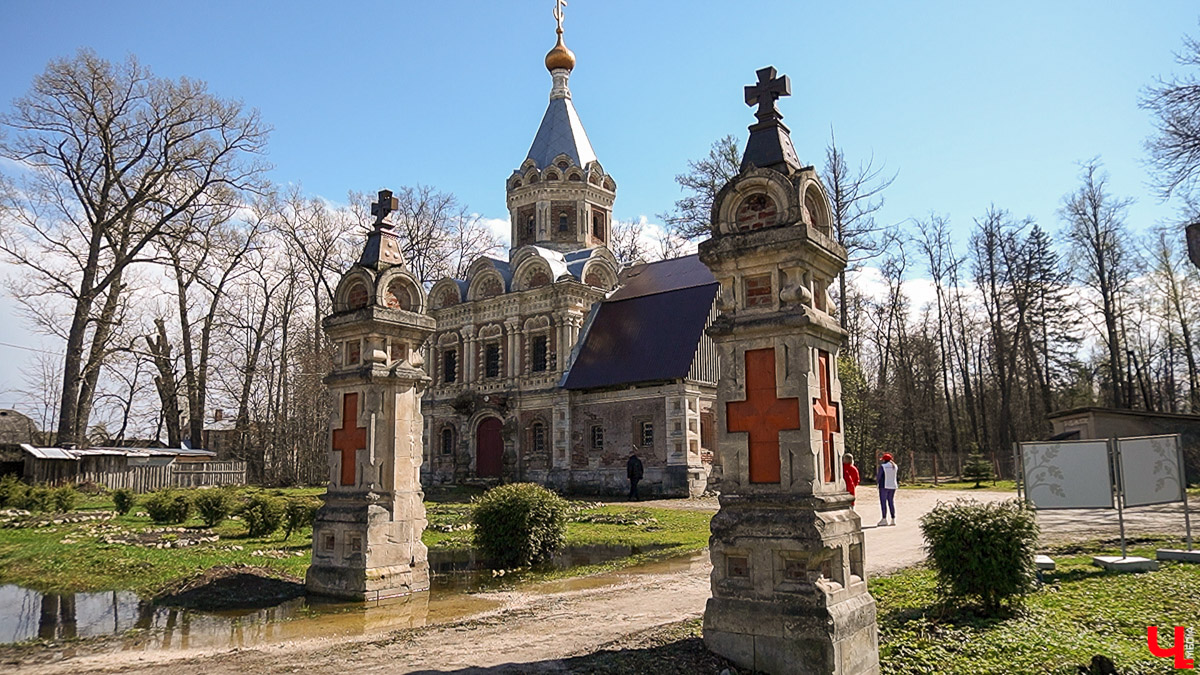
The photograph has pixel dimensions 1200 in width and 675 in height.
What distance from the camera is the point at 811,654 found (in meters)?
5.78

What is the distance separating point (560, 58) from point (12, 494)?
2950 centimetres

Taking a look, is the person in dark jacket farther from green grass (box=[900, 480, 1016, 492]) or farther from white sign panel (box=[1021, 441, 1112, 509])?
white sign panel (box=[1021, 441, 1112, 509])

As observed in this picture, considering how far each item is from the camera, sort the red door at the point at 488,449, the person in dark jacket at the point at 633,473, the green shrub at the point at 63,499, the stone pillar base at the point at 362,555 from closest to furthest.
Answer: the stone pillar base at the point at 362,555
the green shrub at the point at 63,499
the person in dark jacket at the point at 633,473
the red door at the point at 488,449

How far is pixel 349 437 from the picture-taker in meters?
9.99

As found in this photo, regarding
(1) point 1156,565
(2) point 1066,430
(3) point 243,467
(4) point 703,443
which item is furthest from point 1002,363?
(3) point 243,467

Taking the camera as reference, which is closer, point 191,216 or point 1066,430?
point 1066,430

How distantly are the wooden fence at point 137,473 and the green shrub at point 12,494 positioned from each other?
3.82 metres

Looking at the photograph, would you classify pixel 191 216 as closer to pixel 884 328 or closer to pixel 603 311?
pixel 603 311

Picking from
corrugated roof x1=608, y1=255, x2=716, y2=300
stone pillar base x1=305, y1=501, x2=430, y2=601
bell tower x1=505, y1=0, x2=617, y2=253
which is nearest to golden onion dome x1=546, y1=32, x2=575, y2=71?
bell tower x1=505, y1=0, x2=617, y2=253

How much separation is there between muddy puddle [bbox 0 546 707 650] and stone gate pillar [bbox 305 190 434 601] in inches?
14.7

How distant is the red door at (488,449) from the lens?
3362 centimetres

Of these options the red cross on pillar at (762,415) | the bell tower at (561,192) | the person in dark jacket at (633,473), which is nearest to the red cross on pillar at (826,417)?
the red cross on pillar at (762,415)

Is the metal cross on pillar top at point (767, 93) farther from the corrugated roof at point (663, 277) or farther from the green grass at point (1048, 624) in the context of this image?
the corrugated roof at point (663, 277)

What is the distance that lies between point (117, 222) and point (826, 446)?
34351 millimetres
